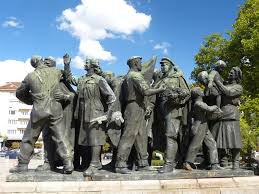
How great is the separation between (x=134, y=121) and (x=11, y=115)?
7872cm

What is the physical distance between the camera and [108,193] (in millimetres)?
6508

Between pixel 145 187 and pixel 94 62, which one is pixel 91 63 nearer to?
pixel 94 62

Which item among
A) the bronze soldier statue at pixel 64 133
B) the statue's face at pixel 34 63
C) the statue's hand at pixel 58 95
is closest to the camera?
the statue's hand at pixel 58 95

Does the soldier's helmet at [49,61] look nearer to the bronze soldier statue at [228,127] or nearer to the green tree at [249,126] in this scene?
the bronze soldier statue at [228,127]

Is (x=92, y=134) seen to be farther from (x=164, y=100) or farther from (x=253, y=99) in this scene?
(x=253, y=99)

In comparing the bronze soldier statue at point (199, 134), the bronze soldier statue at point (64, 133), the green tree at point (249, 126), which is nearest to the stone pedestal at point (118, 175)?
the bronze soldier statue at point (199, 134)

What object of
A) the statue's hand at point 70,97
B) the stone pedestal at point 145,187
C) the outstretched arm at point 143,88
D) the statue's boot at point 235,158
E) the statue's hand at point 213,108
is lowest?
the stone pedestal at point 145,187

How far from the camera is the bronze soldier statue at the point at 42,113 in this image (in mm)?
7055

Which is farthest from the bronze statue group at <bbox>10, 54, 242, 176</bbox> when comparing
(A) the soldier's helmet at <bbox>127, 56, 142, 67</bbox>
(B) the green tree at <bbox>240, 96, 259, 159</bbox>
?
(B) the green tree at <bbox>240, 96, 259, 159</bbox>

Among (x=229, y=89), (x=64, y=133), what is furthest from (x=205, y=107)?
(x=64, y=133)

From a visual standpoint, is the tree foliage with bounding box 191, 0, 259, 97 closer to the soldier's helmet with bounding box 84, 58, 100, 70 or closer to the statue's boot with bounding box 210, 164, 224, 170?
the statue's boot with bounding box 210, 164, 224, 170

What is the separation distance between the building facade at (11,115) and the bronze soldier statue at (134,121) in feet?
241

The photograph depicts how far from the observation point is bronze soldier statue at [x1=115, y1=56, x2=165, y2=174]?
7281 mm

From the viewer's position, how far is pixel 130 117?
7.42 m
